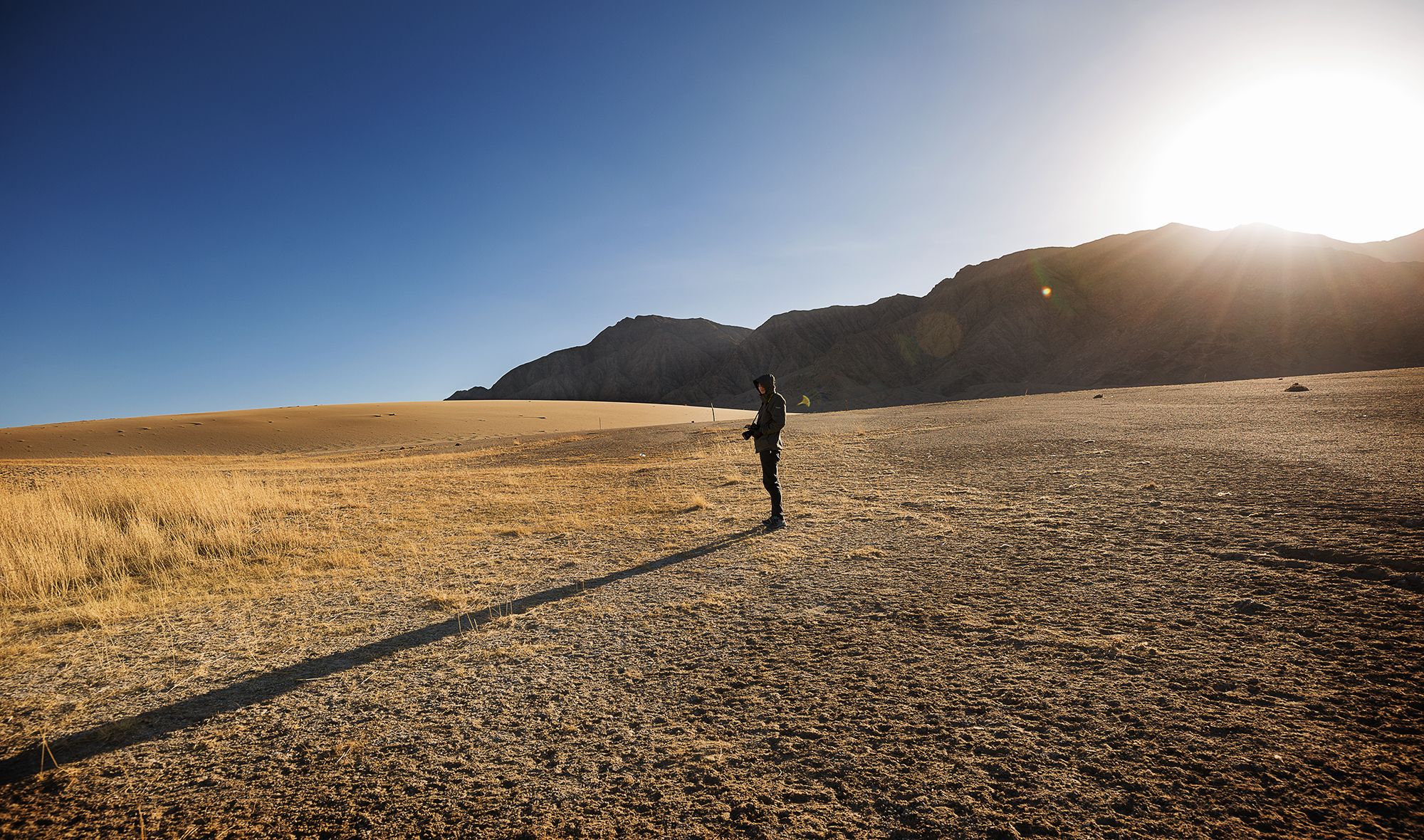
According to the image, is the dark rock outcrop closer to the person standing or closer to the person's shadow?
A: the person standing

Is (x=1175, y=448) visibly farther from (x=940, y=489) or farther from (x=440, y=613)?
(x=440, y=613)

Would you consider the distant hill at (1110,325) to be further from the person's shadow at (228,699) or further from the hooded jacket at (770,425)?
the person's shadow at (228,699)

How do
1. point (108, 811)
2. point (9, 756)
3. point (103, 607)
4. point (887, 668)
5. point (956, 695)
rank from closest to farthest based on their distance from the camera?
point (108, 811) → point (9, 756) → point (956, 695) → point (887, 668) → point (103, 607)

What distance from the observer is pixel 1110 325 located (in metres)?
82.3

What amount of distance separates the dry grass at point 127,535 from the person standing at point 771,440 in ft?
20.5

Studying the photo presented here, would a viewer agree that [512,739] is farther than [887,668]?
No

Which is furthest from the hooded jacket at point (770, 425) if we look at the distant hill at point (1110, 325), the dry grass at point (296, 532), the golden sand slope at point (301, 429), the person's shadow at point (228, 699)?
the distant hill at point (1110, 325)

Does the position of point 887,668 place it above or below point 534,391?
below

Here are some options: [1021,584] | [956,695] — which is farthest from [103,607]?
[1021,584]

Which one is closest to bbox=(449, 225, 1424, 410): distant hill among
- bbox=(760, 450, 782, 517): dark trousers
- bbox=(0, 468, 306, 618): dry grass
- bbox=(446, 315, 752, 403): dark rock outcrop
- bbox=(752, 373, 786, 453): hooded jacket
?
bbox=(446, 315, 752, 403): dark rock outcrop

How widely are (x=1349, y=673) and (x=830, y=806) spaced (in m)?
3.05

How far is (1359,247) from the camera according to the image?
133m

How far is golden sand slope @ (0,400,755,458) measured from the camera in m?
36.6

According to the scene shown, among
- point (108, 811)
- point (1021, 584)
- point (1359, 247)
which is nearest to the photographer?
point (108, 811)
